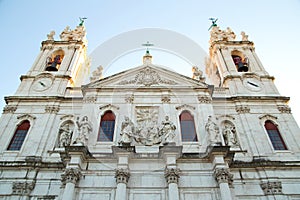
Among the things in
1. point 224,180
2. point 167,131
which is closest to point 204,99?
point 167,131

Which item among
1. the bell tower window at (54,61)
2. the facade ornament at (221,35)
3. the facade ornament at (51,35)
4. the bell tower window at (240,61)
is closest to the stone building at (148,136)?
the bell tower window at (240,61)

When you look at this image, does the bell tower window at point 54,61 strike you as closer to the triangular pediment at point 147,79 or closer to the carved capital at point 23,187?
the triangular pediment at point 147,79

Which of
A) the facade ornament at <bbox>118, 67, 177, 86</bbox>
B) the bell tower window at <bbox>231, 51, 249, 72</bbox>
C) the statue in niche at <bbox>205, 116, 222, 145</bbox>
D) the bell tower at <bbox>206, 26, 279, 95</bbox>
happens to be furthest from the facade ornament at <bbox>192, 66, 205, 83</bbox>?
the bell tower window at <bbox>231, 51, 249, 72</bbox>

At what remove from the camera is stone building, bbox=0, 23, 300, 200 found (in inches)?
549

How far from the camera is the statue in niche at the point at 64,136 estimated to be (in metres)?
17.4

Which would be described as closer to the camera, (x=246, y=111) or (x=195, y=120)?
(x=195, y=120)

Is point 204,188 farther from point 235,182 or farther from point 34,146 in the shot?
point 34,146

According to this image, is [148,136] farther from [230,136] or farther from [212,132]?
[230,136]

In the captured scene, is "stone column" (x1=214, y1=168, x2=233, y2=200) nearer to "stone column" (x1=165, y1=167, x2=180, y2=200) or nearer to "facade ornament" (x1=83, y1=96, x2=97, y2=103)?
"stone column" (x1=165, y1=167, x2=180, y2=200)

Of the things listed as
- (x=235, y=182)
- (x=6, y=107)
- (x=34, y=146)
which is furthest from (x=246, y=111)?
(x=6, y=107)

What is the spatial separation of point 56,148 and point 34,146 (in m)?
1.39

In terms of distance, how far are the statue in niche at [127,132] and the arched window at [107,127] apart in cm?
155

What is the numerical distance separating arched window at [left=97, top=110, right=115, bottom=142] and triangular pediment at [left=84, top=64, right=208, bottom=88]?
2.64m

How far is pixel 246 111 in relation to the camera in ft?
63.6
